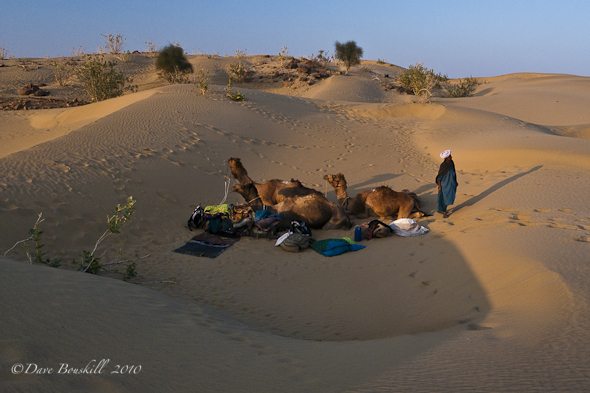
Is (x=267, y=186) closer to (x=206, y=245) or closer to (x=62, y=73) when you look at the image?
(x=206, y=245)

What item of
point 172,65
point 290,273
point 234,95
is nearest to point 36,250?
point 290,273

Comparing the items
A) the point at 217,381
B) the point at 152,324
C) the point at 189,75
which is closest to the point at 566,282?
the point at 217,381

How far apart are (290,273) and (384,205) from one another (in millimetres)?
2758

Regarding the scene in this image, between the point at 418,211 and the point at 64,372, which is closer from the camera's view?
the point at 64,372

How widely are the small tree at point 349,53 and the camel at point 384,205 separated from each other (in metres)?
31.7

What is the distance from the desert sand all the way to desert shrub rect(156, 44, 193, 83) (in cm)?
1364

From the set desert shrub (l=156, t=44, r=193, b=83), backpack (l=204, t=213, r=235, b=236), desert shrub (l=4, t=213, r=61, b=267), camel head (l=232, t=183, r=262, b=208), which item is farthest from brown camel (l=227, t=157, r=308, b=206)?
desert shrub (l=156, t=44, r=193, b=83)

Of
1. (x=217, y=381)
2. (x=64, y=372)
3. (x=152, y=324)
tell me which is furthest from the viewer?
(x=152, y=324)

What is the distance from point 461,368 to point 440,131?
602 inches

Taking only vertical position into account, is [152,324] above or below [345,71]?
below

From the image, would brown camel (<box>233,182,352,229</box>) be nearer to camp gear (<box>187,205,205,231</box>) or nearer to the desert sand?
the desert sand

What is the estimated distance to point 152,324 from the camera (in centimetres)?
398

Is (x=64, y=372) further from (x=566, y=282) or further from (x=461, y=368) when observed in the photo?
(x=566, y=282)

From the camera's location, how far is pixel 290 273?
6.97m
